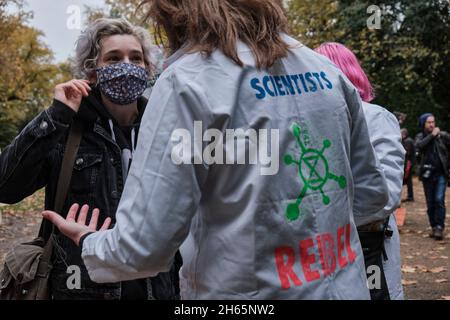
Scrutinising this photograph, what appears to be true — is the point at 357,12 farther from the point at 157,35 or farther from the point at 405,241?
the point at 157,35

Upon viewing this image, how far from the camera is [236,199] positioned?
167 centimetres

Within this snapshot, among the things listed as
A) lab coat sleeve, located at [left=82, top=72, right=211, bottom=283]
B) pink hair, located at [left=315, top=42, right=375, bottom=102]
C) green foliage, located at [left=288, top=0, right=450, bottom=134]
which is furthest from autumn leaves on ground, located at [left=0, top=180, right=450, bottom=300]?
green foliage, located at [left=288, top=0, right=450, bottom=134]

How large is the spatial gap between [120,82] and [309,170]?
136 centimetres

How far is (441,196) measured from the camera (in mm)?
9969

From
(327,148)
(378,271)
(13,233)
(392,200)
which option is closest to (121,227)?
(327,148)

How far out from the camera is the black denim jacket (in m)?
2.57

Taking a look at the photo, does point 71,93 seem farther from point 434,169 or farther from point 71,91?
point 434,169

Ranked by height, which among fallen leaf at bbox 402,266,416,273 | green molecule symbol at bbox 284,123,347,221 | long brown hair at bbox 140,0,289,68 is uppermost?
long brown hair at bbox 140,0,289,68

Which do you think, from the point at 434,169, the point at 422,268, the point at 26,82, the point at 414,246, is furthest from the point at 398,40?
the point at 26,82

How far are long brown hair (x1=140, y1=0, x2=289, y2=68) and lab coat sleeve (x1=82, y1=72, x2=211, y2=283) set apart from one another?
0.16m

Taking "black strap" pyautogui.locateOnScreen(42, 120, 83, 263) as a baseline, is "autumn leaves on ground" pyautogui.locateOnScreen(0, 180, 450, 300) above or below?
below

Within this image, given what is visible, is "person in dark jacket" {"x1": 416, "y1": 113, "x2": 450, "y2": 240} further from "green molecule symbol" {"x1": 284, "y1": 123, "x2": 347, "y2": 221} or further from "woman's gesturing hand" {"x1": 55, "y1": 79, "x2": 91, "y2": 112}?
"green molecule symbol" {"x1": 284, "y1": 123, "x2": 347, "y2": 221}

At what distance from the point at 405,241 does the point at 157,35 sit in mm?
8218

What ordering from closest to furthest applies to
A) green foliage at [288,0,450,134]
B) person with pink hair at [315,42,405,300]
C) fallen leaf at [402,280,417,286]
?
person with pink hair at [315,42,405,300], fallen leaf at [402,280,417,286], green foliage at [288,0,450,134]
